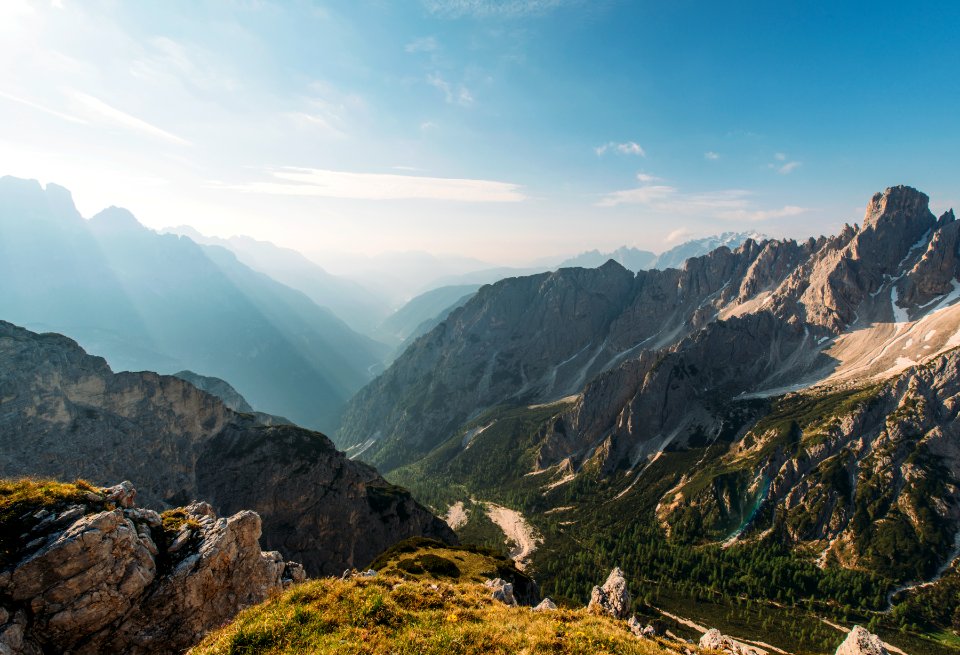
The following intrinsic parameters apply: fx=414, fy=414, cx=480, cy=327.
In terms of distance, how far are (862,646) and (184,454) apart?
14291 centimetres

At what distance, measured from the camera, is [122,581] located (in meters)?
29.0

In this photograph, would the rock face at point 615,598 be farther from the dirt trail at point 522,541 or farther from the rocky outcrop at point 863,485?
the rocky outcrop at point 863,485

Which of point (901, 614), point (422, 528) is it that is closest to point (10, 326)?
point (422, 528)

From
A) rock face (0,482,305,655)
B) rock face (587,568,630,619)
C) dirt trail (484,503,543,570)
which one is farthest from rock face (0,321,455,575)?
rock face (587,568,630,619)

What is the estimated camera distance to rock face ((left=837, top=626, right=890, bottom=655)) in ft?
121

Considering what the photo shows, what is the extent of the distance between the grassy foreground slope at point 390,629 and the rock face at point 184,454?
9996 cm

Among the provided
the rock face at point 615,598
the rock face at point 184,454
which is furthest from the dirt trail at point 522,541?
the rock face at point 615,598

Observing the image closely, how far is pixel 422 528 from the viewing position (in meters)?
132

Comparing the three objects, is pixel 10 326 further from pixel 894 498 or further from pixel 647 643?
pixel 894 498

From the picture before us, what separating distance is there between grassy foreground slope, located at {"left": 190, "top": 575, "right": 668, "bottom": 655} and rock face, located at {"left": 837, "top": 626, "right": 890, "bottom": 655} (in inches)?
1118

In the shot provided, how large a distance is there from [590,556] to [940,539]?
120583 millimetres

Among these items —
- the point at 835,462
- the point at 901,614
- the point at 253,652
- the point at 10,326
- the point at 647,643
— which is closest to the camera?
the point at 253,652

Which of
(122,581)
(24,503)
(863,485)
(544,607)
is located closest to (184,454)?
(24,503)

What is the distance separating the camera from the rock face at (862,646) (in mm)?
36844
